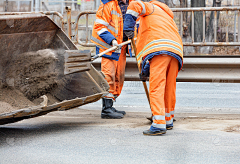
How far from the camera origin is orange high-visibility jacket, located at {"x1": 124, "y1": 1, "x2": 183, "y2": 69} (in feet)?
12.5

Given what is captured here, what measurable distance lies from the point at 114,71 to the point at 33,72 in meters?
1.17

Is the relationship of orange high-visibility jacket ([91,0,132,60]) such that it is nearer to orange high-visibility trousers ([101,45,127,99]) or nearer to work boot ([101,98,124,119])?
orange high-visibility trousers ([101,45,127,99])

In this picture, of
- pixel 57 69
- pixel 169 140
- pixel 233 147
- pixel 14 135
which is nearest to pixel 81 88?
pixel 57 69

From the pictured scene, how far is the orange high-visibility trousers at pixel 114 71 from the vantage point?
5.12 metres

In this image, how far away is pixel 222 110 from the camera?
593 centimetres

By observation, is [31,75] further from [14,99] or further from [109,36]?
[109,36]

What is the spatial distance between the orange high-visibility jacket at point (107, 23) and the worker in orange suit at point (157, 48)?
1.08 metres

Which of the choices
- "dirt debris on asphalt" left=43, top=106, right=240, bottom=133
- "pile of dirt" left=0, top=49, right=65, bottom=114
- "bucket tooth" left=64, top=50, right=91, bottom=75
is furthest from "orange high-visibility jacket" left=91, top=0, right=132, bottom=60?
"dirt debris on asphalt" left=43, top=106, right=240, bottom=133

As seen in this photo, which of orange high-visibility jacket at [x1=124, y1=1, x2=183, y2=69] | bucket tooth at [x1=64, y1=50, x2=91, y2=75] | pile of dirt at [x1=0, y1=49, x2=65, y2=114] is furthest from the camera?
pile of dirt at [x1=0, y1=49, x2=65, y2=114]

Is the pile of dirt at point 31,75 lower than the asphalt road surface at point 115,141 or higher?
higher

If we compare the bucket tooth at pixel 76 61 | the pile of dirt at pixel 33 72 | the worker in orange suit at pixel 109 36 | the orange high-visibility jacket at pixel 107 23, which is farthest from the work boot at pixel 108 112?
the bucket tooth at pixel 76 61

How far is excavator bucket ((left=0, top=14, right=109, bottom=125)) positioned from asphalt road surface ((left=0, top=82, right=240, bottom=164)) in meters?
0.42

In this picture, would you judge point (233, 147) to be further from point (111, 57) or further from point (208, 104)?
point (208, 104)

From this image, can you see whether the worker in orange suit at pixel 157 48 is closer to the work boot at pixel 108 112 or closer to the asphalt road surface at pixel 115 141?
the asphalt road surface at pixel 115 141
